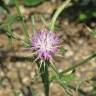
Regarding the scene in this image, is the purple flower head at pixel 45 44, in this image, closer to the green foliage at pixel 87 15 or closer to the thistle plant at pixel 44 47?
the thistle plant at pixel 44 47

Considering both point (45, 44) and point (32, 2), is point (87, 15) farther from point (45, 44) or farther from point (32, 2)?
point (45, 44)

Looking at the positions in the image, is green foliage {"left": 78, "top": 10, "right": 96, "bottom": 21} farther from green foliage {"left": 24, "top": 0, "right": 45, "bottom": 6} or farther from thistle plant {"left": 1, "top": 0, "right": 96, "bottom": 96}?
thistle plant {"left": 1, "top": 0, "right": 96, "bottom": 96}

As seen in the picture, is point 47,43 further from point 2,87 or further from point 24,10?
point 24,10

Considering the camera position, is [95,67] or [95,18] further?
[95,18]

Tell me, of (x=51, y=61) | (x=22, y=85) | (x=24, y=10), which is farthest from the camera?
(x=24, y=10)

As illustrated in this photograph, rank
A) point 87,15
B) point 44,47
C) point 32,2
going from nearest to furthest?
point 44,47 → point 32,2 → point 87,15

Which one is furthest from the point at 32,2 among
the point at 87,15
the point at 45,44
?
the point at 45,44

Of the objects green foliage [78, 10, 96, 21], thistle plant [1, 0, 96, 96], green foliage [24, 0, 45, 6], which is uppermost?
green foliage [24, 0, 45, 6]

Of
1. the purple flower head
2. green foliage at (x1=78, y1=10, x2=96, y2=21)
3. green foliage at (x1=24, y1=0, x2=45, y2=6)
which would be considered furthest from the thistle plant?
green foliage at (x1=78, y1=10, x2=96, y2=21)

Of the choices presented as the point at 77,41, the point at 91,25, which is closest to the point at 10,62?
the point at 77,41
